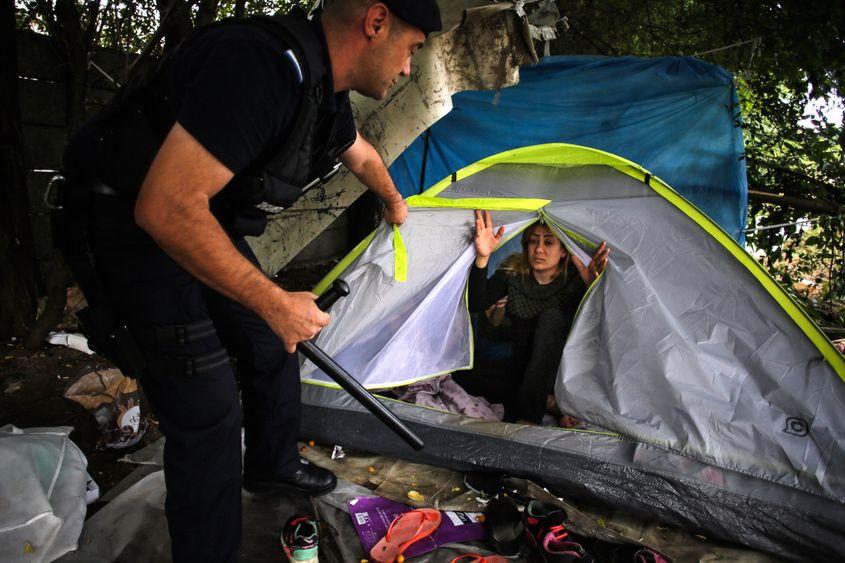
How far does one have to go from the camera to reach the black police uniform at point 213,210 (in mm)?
1092

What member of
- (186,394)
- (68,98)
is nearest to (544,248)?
(186,394)

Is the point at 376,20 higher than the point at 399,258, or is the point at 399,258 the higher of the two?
the point at 376,20

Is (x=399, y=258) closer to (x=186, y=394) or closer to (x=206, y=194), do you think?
(x=186, y=394)

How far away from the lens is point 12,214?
9.36 feet

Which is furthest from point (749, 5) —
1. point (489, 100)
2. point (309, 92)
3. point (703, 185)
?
point (309, 92)

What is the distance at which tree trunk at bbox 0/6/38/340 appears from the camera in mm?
2752

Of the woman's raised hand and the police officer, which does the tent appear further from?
the police officer

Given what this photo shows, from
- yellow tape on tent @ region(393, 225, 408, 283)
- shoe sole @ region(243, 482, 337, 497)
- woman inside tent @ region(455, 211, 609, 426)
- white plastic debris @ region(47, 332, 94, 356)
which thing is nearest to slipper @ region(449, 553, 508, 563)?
shoe sole @ region(243, 482, 337, 497)

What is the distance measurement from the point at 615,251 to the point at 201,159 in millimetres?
1585

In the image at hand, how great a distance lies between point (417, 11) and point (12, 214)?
269cm

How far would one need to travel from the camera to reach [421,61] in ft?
9.04

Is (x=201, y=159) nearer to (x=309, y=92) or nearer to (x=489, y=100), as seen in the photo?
(x=309, y=92)

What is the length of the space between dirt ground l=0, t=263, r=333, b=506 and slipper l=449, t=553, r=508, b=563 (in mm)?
1242

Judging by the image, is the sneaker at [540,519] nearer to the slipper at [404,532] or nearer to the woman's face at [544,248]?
the slipper at [404,532]
